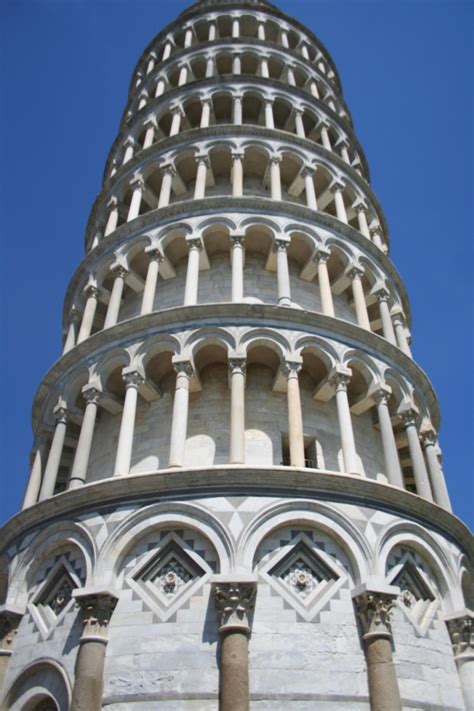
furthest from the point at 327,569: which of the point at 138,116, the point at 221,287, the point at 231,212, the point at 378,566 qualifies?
the point at 138,116

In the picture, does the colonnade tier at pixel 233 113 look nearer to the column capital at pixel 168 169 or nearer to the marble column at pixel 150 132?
the marble column at pixel 150 132

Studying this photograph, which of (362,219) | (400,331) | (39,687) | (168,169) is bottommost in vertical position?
(39,687)

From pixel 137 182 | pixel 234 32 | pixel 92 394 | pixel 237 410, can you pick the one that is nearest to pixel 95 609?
pixel 237 410

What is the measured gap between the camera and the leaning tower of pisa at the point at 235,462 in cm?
1085

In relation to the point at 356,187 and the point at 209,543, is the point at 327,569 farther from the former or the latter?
the point at 356,187

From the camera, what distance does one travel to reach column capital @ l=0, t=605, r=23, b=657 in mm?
12273

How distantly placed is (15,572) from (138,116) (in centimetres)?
1678

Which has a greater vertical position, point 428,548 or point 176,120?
point 176,120

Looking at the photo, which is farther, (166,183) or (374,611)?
(166,183)

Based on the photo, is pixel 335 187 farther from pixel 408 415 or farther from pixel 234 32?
pixel 234 32

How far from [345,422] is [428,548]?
2914 millimetres

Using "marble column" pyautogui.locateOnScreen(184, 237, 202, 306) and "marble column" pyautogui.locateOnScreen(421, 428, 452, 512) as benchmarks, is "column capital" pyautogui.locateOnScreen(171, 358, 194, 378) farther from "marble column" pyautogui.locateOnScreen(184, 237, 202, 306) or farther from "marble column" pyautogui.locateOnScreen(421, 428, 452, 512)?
"marble column" pyautogui.locateOnScreen(421, 428, 452, 512)

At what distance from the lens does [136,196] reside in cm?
2027

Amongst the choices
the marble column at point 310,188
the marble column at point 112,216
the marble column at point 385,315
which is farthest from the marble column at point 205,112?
the marble column at point 385,315
